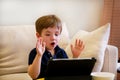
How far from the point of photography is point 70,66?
51.6 inches

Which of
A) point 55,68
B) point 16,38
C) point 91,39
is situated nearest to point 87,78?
point 55,68

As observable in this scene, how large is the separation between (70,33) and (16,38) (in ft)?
2.55

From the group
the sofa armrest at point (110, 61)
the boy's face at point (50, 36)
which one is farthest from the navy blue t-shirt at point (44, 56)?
the sofa armrest at point (110, 61)

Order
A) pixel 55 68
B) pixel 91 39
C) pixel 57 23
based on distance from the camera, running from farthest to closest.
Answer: pixel 91 39, pixel 57 23, pixel 55 68

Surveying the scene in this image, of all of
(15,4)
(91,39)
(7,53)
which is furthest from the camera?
(15,4)

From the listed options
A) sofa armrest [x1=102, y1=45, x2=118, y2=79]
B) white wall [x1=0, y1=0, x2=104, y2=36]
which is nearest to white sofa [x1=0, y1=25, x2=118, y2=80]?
white wall [x1=0, y1=0, x2=104, y2=36]

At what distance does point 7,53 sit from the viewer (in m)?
2.18

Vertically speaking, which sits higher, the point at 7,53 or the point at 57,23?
the point at 57,23

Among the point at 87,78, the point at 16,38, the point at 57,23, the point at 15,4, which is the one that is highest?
the point at 15,4

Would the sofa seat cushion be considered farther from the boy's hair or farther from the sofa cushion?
the boy's hair

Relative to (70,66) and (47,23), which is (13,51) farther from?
(70,66)

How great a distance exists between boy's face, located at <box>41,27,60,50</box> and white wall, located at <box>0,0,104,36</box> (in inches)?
38.4

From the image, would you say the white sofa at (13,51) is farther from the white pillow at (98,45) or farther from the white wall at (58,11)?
the white pillow at (98,45)

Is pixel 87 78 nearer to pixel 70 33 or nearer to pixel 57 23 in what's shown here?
pixel 57 23
